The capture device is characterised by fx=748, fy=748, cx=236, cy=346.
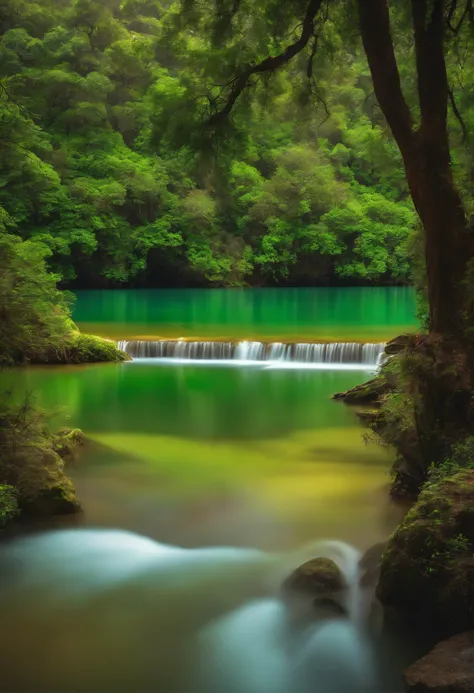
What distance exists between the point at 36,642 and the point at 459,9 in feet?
24.1

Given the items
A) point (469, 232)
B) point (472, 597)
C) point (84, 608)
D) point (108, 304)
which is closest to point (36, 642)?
point (84, 608)

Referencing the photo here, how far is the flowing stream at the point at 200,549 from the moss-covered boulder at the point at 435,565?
273 mm

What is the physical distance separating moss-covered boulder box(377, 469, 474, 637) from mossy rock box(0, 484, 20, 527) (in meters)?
3.28

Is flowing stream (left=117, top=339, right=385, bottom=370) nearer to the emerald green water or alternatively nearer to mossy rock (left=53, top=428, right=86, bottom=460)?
the emerald green water

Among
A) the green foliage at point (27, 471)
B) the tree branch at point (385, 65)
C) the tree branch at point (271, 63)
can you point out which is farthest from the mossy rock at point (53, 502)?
the tree branch at point (385, 65)

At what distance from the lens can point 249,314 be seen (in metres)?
25.8

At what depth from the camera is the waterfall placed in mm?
17312

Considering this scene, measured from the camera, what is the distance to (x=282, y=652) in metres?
4.78

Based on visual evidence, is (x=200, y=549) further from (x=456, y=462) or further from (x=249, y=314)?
(x=249, y=314)

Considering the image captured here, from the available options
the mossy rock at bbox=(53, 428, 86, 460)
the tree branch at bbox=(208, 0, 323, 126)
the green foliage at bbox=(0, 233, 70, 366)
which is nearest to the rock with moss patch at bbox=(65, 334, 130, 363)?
the mossy rock at bbox=(53, 428, 86, 460)

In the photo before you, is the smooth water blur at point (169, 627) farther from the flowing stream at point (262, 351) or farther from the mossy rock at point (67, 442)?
the flowing stream at point (262, 351)

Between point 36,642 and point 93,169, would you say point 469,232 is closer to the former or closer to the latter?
point 36,642

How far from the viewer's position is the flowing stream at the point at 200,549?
15.1 feet

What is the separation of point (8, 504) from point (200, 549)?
68.5 inches
